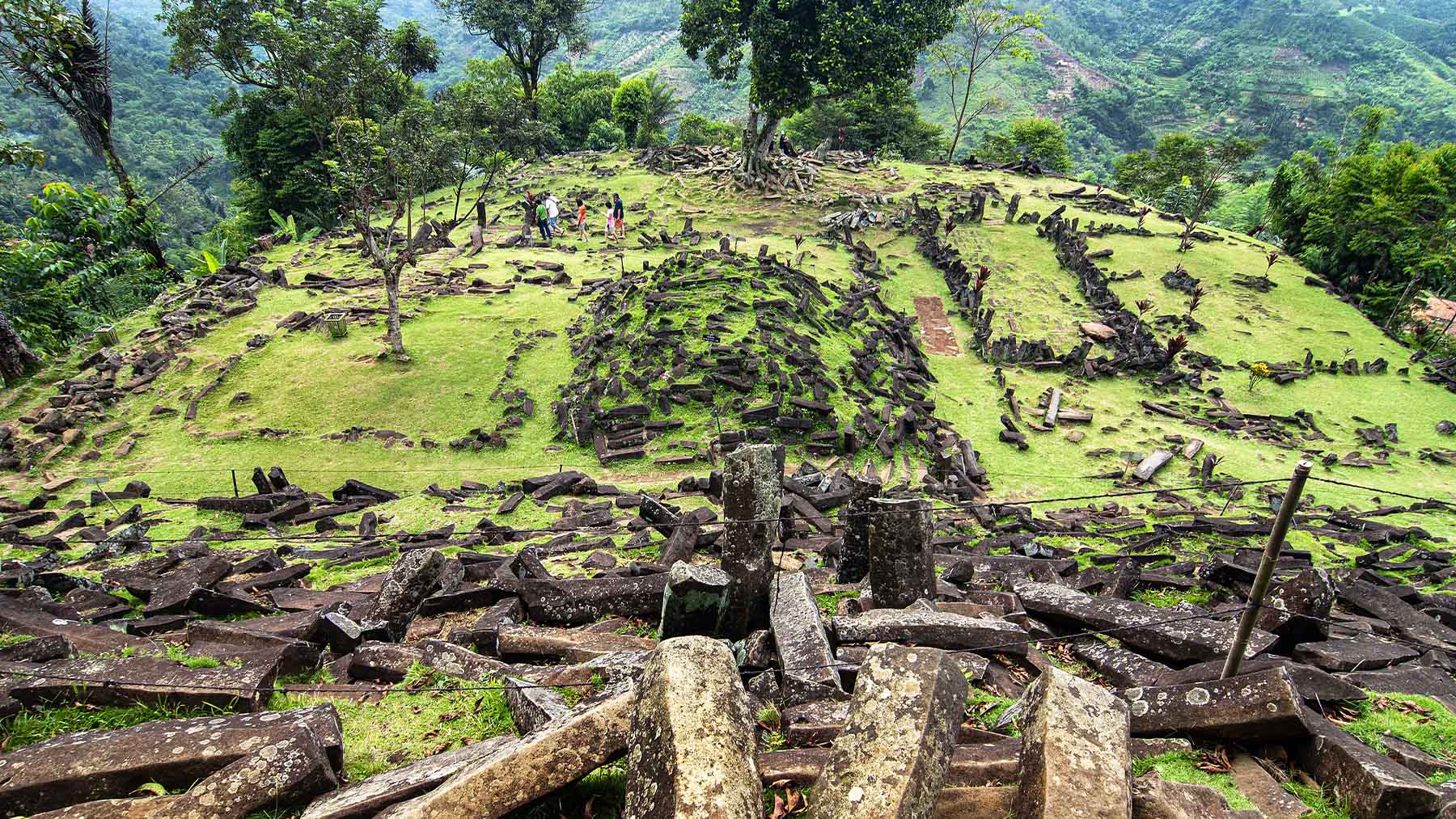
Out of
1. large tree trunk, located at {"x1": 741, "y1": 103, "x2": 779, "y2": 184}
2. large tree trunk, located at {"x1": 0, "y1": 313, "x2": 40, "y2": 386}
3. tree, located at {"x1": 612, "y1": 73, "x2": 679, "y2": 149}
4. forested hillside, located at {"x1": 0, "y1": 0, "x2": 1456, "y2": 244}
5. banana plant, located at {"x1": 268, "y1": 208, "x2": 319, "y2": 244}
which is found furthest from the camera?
forested hillside, located at {"x1": 0, "y1": 0, "x2": 1456, "y2": 244}

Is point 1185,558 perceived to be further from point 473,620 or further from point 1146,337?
point 1146,337

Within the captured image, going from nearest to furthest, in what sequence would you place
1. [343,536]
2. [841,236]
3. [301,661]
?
[301,661], [343,536], [841,236]

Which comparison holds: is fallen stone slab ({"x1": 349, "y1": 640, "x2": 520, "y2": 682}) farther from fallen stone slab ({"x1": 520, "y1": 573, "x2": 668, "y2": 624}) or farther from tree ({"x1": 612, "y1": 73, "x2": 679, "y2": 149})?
tree ({"x1": 612, "y1": 73, "x2": 679, "y2": 149})

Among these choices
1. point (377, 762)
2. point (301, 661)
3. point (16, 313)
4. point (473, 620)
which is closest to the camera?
point (377, 762)

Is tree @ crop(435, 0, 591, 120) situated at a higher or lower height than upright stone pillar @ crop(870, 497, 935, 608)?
higher

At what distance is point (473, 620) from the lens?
629cm

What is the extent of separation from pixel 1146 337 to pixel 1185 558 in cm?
1434

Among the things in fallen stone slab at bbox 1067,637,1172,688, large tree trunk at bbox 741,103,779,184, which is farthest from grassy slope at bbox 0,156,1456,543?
fallen stone slab at bbox 1067,637,1172,688

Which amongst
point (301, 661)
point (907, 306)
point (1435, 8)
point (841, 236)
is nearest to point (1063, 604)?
point (301, 661)

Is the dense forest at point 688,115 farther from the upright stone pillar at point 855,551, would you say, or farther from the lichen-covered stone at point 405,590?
the upright stone pillar at point 855,551

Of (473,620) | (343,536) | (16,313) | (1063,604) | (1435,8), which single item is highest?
(1435,8)

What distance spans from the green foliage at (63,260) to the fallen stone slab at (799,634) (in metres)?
20.1

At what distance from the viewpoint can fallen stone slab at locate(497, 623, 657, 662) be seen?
539cm

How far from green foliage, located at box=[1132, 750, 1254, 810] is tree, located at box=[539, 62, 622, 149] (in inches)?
2055
